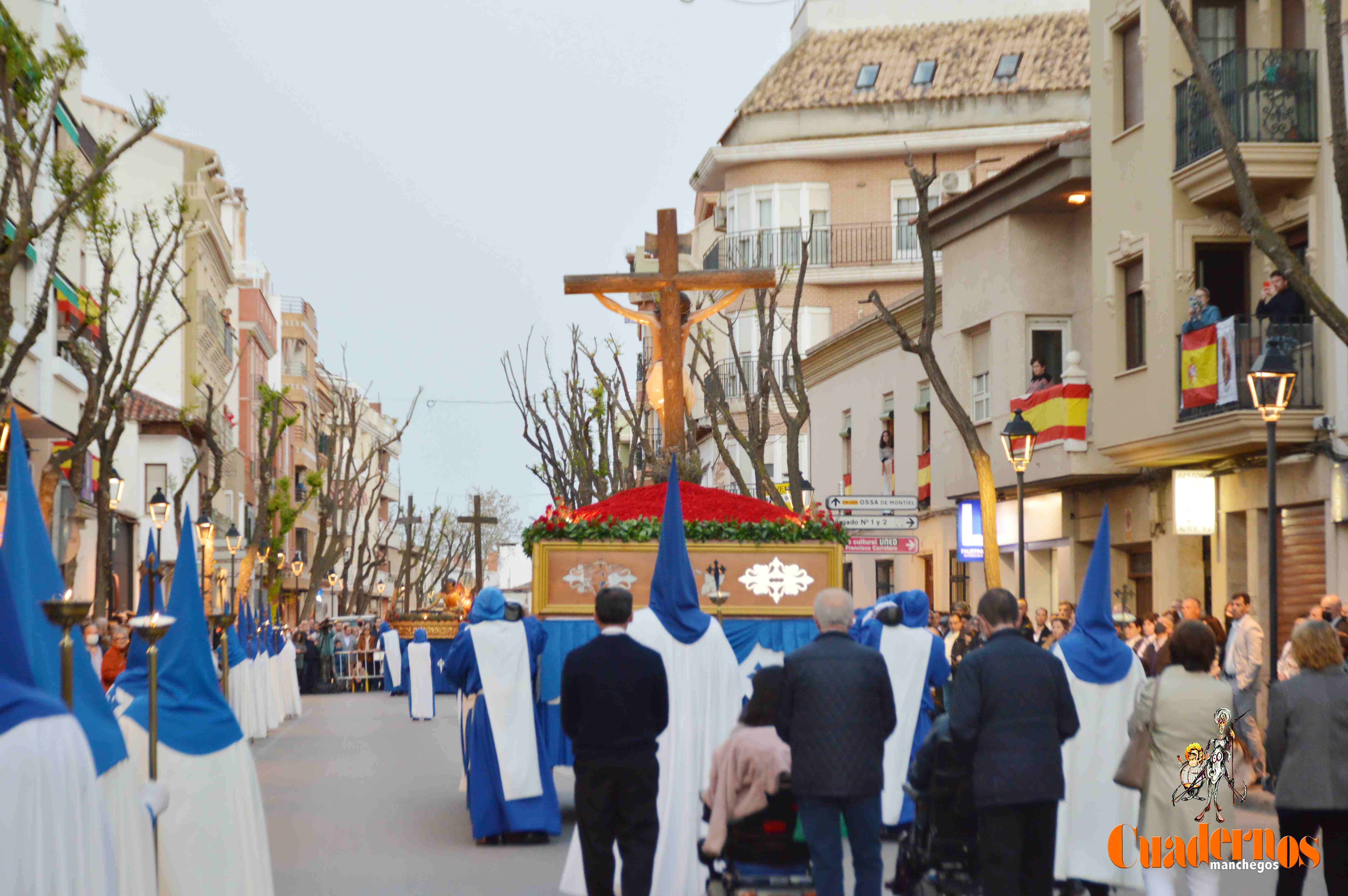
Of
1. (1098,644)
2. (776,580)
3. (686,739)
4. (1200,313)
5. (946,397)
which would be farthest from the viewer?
(946,397)

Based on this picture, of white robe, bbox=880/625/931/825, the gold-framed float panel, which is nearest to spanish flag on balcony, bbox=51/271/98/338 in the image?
the gold-framed float panel

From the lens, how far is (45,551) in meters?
6.03

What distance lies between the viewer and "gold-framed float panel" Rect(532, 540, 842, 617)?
15094 millimetres

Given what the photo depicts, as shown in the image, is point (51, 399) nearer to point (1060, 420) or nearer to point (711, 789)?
point (1060, 420)

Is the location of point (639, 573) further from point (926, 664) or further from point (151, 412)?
point (151, 412)

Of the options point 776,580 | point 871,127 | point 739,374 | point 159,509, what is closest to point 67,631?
point 776,580

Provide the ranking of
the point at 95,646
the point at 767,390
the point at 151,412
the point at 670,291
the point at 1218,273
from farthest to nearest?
the point at 151,412 → the point at 767,390 → the point at 1218,273 → the point at 95,646 → the point at 670,291

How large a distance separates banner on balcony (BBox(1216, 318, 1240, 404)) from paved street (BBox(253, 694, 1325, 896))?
7232mm

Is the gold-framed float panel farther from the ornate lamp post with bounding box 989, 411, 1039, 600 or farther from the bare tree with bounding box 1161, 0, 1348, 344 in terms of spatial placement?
the ornate lamp post with bounding box 989, 411, 1039, 600

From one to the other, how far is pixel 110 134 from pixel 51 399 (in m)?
10.9

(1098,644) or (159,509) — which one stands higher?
(159,509)

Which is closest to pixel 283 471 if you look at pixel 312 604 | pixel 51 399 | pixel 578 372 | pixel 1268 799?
pixel 312 604

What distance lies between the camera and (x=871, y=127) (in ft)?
159

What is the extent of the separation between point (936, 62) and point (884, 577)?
16.3m
